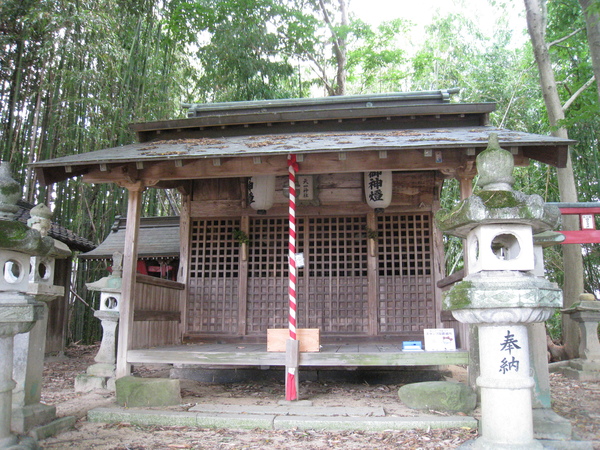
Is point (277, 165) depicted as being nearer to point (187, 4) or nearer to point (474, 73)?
point (187, 4)

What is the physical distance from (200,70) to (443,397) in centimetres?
1527

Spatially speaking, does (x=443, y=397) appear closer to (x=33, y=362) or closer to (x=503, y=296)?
(x=503, y=296)

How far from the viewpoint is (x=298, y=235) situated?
799cm

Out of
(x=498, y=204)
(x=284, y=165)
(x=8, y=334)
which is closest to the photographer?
(x=498, y=204)

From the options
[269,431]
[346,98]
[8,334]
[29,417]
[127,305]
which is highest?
[346,98]

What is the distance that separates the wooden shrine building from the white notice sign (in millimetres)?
925

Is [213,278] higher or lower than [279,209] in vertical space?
lower

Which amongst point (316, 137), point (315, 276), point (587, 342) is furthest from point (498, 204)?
point (587, 342)

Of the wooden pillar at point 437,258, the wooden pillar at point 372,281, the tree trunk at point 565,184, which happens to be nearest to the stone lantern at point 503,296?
the wooden pillar at point 437,258

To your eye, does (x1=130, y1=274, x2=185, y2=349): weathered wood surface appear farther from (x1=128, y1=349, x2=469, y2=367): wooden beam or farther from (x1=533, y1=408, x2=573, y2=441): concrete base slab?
(x1=533, y1=408, x2=573, y2=441): concrete base slab

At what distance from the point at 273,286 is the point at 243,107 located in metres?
4.02

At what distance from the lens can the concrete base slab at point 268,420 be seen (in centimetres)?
489

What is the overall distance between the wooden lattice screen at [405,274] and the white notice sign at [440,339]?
1612mm

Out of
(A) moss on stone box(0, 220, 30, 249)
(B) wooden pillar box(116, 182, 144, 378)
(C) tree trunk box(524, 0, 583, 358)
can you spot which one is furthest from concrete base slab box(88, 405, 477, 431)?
(C) tree trunk box(524, 0, 583, 358)
